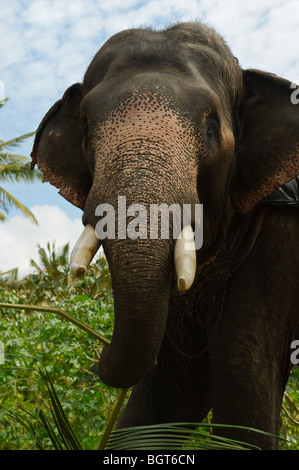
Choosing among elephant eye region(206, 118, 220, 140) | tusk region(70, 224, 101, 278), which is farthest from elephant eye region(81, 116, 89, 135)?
tusk region(70, 224, 101, 278)

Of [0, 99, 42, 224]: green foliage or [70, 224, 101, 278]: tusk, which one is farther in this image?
[0, 99, 42, 224]: green foliage

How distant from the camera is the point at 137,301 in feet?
7.72

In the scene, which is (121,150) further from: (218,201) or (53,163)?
(53,163)

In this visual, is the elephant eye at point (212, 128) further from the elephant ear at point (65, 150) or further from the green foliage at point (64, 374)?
the green foliage at point (64, 374)

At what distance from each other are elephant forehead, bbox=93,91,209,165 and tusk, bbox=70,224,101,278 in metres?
0.33

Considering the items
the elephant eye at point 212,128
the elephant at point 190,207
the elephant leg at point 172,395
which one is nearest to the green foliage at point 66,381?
the elephant leg at point 172,395

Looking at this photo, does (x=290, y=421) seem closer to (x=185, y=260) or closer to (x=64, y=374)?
(x=64, y=374)

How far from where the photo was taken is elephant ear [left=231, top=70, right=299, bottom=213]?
3.38 meters

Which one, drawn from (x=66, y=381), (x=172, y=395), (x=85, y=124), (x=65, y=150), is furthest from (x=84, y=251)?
(x=66, y=381)

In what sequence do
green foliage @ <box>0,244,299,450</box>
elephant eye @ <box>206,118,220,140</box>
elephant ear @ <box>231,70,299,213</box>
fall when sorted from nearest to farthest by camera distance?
elephant eye @ <box>206,118,220,140</box> → elephant ear @ <box>231,70,299,213</box> → green foliage @ <box>0,244,299,450</box>

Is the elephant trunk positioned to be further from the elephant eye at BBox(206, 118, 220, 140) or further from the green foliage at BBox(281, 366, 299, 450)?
the green foliage at BBox(281, 366, 299, 450)

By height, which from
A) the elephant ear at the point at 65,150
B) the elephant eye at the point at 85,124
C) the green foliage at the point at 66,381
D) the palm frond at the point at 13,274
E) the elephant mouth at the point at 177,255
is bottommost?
the elephant mouth at the point at 177,255

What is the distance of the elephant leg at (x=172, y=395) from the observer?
404cm

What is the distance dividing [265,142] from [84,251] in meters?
1.27
